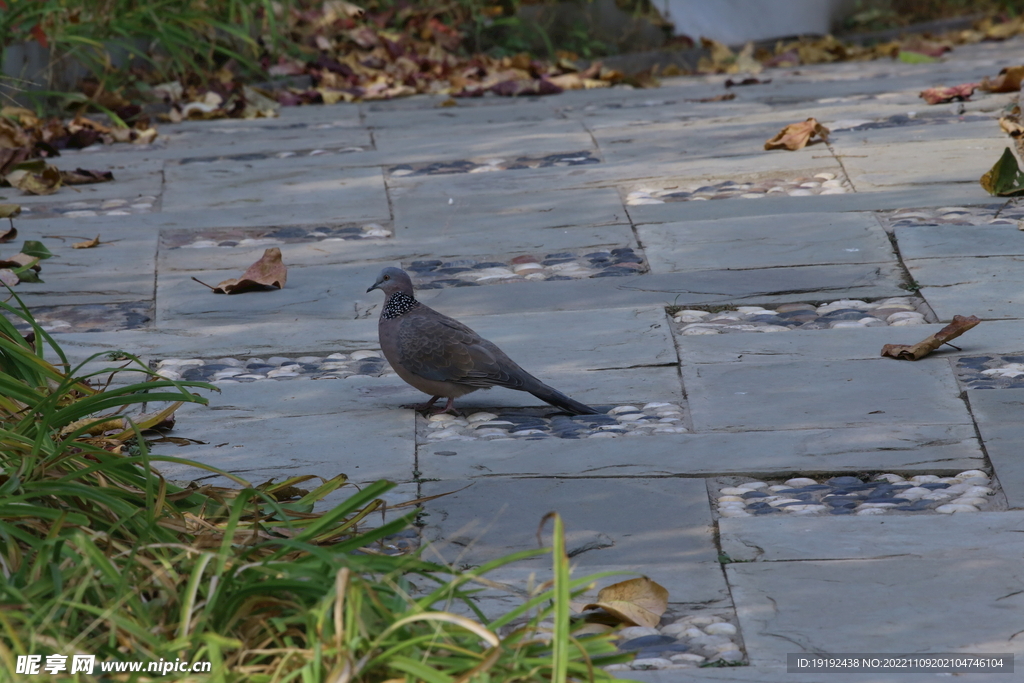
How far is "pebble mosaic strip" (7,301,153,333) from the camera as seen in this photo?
4414mm

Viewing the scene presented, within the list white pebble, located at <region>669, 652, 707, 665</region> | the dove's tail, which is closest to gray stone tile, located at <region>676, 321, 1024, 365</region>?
the dove's tail

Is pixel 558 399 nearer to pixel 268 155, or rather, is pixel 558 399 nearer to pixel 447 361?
pixel 447 361

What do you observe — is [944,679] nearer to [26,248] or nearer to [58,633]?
[58,633]

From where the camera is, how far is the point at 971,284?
4367 mm

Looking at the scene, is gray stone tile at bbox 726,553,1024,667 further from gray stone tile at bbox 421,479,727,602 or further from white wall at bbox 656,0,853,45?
white wall at bbox 656,0,853,45

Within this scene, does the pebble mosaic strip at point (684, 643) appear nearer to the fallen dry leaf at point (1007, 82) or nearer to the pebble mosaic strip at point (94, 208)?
the pebble mosaic strip at point (94, 208)

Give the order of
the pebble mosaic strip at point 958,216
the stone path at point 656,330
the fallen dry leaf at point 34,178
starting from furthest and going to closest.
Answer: the fallen dry leaf at point 34,178 → the pebble mosaic strip at point 958,216 → the stone path at point 656,330

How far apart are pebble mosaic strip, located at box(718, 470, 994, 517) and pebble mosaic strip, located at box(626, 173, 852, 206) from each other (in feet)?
9.17

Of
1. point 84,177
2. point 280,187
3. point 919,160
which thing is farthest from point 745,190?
point 84,177

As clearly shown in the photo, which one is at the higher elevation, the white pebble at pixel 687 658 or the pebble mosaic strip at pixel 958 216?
the white pebble at pixel 687 658

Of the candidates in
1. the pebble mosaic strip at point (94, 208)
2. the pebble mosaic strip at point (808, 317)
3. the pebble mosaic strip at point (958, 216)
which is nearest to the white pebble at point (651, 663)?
the pebble mosaic strip at point (808, 317)

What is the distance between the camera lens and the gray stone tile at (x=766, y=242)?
4738mm

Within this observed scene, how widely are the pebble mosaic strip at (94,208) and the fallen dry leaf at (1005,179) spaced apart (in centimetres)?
406

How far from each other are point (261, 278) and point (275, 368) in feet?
2.70
